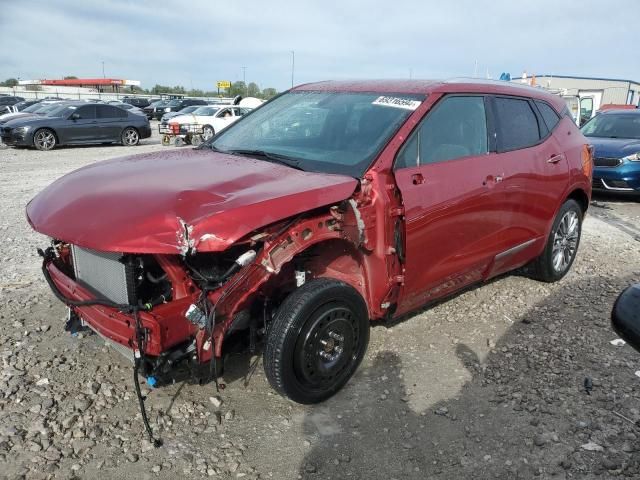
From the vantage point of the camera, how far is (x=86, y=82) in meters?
75.8

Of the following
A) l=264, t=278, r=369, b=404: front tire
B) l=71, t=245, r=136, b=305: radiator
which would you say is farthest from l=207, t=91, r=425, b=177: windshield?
l=71, t=245, r=136, b=305: radiator

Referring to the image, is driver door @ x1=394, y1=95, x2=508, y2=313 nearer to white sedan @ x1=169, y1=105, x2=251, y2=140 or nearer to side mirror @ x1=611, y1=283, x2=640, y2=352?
side mirror @ x1=611, y1=283, x2=640, y2=352

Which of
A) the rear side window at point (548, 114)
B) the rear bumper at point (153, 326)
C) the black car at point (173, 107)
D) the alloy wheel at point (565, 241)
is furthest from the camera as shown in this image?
the black car at point (173, 107)

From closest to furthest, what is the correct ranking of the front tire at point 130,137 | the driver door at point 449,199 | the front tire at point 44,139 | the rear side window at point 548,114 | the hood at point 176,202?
the hood at point 176,202 → the driver door at point 449,199 → the rear side window at point 548,114 → the front tire at point 44,139 → the front tire at point 130,137

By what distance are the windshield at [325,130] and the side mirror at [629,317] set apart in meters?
1.58

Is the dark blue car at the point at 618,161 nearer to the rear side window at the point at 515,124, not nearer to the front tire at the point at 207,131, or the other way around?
the rear side window at the point at 515,124

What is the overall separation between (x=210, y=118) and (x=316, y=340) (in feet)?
63.6

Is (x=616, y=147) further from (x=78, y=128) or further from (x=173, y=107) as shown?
(x=173, y=107)

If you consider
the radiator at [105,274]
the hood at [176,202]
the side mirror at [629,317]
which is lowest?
the radiator at [105,274]

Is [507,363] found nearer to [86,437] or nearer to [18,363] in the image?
[86,437]

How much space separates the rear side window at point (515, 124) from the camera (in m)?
4.15

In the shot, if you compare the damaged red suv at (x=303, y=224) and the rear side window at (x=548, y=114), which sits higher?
the rear side window at (x=548, y=114)

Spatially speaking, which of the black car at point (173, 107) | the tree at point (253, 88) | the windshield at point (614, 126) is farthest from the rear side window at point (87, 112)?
the tree at point (253, 88)

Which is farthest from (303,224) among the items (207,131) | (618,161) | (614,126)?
(207,131)
